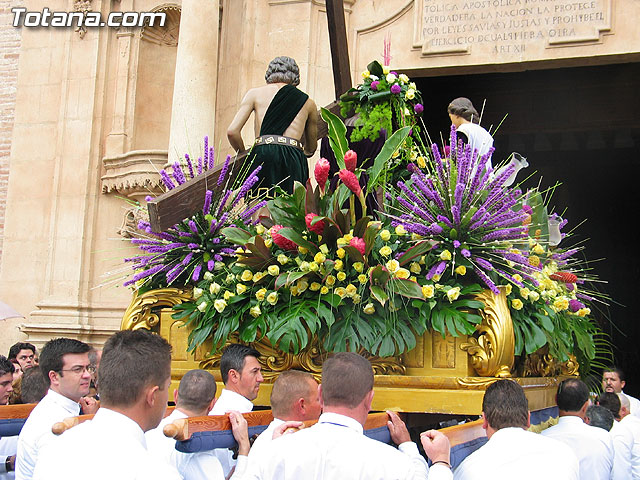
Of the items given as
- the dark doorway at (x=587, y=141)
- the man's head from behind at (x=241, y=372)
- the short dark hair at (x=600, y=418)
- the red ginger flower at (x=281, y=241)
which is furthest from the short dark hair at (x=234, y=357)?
the dark doorway at (x=587, y=141)

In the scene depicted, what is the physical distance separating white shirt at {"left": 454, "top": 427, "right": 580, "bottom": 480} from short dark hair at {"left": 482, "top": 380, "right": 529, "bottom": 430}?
0.12 ft

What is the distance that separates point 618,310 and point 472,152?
37.9 feet

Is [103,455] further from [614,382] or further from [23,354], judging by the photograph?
[614,382]

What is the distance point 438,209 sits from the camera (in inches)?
167

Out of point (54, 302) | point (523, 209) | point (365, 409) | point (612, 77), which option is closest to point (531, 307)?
point (523, 209)

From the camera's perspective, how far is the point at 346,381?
294 cm

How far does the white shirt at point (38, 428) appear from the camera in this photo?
3771mm

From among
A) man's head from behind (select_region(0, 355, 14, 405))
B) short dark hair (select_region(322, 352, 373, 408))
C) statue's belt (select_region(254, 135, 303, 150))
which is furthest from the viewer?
statue's belt (select_region(254, 135, 303, 150))

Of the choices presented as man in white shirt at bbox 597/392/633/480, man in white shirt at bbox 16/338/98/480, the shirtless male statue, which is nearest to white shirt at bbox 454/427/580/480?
man in white shirt at bbox 16/338/98/480

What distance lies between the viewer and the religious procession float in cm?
400

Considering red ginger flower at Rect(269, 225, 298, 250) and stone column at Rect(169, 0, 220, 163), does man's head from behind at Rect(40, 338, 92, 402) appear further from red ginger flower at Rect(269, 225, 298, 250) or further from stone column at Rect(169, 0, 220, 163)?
stone column at Rect(169, 0, 220, 163)

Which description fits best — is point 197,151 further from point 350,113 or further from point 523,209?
point 523,209

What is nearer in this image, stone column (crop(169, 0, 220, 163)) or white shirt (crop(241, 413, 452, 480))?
white shirt (crop(241, 413, 452, 480))

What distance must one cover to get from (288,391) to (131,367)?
1181 millimetres
